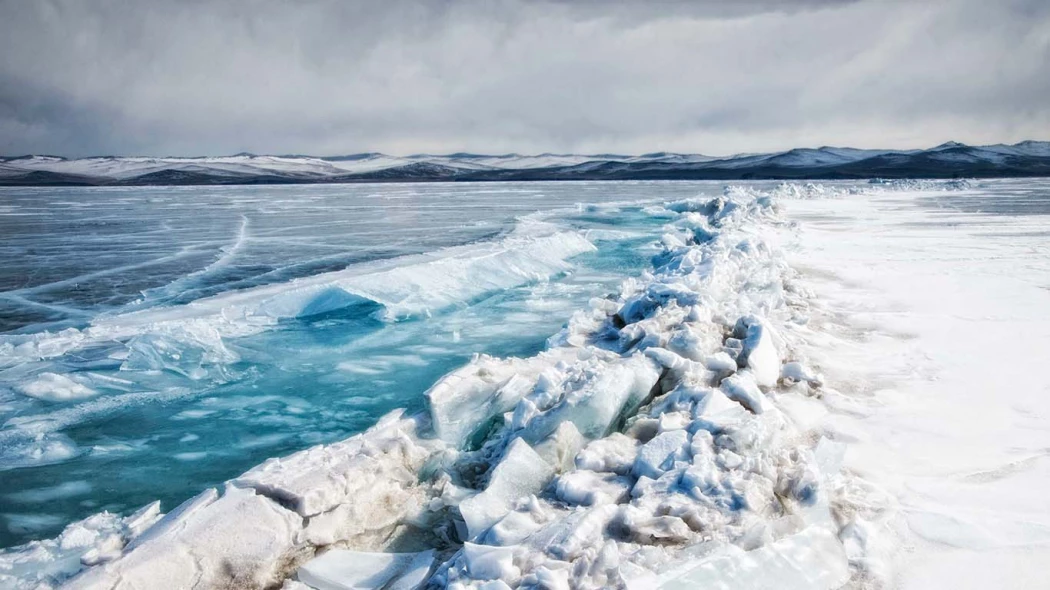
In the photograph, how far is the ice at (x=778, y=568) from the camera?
136 centimetres

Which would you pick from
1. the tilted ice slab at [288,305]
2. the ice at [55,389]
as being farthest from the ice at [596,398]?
the ice at [55,389]

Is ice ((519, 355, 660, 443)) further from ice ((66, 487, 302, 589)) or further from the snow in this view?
ice ((66, 487, 302, 589))

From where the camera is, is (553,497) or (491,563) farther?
(553,497)

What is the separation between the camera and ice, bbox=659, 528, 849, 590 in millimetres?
1364


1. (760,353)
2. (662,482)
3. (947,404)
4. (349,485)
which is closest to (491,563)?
(662,482)

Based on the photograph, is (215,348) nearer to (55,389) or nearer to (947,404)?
(55,389)

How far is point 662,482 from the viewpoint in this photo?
1.75 meters

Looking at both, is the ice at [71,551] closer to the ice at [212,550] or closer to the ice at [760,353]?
the ice at [212,550]

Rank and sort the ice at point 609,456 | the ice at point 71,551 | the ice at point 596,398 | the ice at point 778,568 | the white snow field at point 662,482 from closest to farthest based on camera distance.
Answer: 1. the ice at point 778,568
2. the white snow field at point 662,482
3. the ice at point 71,551
4. the ice at point 609,456
5. the ice at point 596,398

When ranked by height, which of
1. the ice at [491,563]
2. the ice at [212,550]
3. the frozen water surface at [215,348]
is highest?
the ice at [491,563]

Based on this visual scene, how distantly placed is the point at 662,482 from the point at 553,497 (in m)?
0.32

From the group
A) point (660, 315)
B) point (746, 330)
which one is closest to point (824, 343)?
point (746, 330)

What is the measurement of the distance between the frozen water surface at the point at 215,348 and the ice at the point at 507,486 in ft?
3.86

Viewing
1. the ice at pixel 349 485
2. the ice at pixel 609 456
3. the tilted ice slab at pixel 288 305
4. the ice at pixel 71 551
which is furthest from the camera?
the tilted ice slab at pixel 288 305
